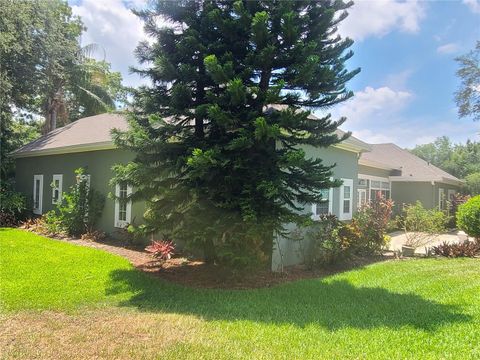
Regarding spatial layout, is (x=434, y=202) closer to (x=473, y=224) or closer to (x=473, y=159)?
(x=473, y=224)

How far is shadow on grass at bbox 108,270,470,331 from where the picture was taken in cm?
534

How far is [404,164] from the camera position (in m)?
23.7

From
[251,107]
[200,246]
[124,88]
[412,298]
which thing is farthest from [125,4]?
[412,298]

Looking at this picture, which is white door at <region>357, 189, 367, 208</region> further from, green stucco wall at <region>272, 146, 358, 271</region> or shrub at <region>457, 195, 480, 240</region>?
shrub at <region>457, 195, 480, 240</region>

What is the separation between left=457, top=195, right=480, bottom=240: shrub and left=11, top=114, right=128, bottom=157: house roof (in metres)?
13.3

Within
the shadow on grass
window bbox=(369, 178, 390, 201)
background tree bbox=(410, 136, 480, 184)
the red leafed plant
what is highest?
background tree bbox=(410, 136, 480, 184)

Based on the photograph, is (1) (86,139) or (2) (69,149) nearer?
(1) (86,139)

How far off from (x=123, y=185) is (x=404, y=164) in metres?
20.7

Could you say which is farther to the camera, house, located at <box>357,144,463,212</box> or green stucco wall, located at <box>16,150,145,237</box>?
house, located at <box>357,144,463,212</box>

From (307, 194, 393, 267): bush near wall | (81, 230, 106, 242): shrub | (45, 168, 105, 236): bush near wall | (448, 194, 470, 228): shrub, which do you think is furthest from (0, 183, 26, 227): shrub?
(448, 194, 470, 228): shrub

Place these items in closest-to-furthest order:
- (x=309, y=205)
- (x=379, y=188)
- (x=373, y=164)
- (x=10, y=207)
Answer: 1. (x=309, y=205)
2. (x=10, y=207)
3. (x=373, y=164)
4. (x=379, y=188)

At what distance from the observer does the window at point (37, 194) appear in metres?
17.3

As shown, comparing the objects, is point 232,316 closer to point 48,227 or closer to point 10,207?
point 48,227

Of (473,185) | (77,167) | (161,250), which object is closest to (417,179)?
(473,185)
